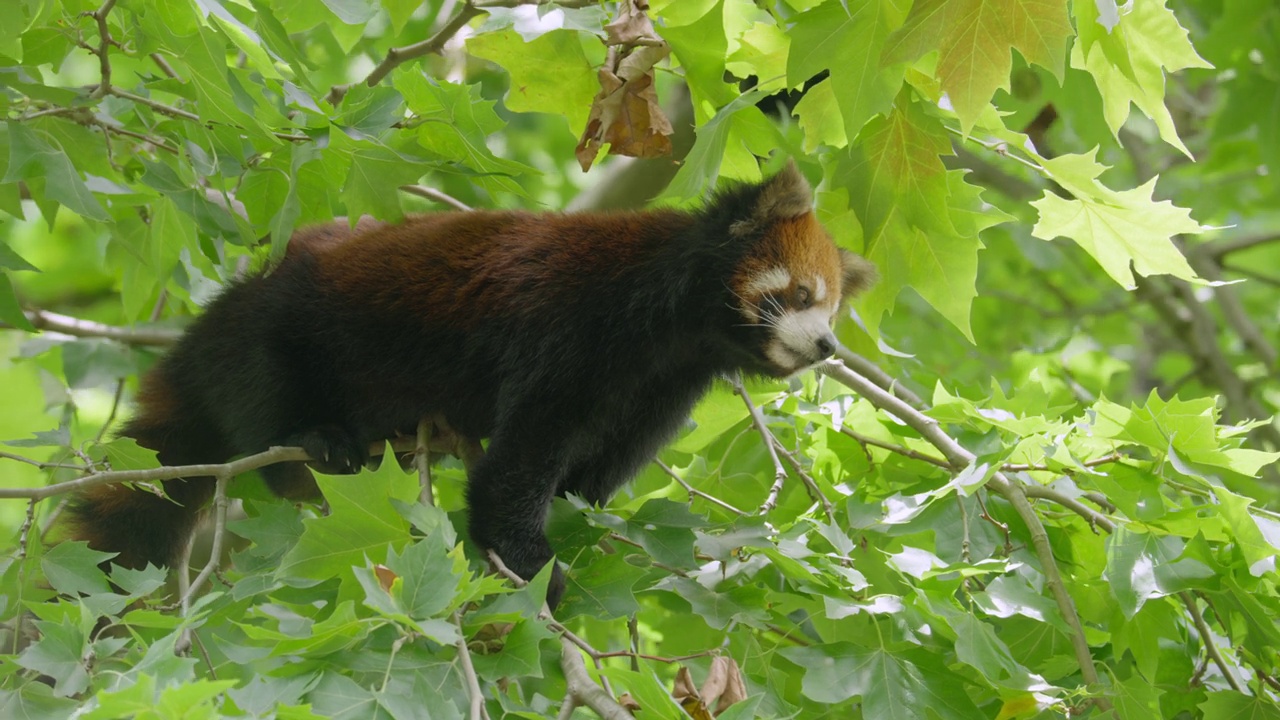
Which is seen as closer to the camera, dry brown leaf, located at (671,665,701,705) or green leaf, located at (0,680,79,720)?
green leaf, located at (0,680,79,720)

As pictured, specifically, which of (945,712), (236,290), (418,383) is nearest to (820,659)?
(945,712)

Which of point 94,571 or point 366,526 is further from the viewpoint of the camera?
point 94,571

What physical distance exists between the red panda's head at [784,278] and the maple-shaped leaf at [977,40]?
913mm

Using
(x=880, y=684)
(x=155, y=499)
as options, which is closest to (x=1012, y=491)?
(x=880, y=684)

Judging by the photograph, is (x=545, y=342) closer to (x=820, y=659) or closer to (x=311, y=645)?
(x=820, y=659)

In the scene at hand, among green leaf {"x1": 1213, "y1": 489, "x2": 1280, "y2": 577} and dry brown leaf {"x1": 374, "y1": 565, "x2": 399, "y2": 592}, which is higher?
dry brown leaf {"x1": 374, "y1": 565, "x2": 399, "y2": 592}

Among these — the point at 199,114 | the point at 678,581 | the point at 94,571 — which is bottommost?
the point at 678,581

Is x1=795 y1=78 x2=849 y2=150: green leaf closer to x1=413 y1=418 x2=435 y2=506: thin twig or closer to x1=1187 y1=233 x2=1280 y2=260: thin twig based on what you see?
x1=413 y1=418 x2=435 y2=506: thin twig

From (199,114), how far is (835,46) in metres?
1.49

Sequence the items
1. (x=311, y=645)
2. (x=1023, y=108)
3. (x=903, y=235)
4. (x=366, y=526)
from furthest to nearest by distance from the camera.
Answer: (x=1023, y=108) → (x=903, y=235) → (x=366, y=526) → (x=311, y=645)

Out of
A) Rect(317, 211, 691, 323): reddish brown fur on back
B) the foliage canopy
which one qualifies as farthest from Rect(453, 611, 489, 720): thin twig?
Rect(317, 211, 691, 323): reddish brown fur on back

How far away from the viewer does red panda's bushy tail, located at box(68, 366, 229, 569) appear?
3432 mm

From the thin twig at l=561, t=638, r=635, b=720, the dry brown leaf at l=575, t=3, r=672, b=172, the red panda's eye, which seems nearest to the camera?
the thin twig at l=561, t=638, r=635, b=720

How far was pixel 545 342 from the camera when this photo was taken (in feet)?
10.3
